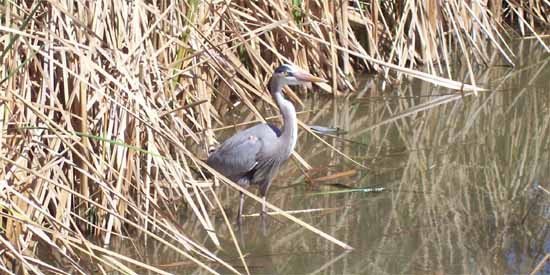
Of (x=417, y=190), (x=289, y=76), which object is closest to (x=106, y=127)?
(x=289, y=76)

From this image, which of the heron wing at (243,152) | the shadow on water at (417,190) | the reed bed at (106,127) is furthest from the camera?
the heron wing at (243,152)

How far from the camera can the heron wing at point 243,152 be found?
203 inches

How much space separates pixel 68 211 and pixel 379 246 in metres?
1.38

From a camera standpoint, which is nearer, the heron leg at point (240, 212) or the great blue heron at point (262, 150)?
the heron leg at point (240, 212)

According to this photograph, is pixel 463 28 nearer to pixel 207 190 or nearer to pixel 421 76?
pixel 421 76

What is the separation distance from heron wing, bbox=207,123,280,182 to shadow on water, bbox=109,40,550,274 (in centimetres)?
22

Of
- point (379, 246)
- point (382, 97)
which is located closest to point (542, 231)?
point (379, 246)

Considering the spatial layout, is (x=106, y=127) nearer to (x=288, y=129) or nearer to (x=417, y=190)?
(x=288, y=129)

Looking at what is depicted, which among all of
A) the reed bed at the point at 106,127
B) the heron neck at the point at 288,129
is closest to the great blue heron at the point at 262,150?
the heron neck at the point at 288,129

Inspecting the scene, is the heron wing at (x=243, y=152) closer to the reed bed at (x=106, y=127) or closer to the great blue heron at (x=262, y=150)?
the great blue heron at (x=262, y=150)

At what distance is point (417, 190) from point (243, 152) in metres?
0.93

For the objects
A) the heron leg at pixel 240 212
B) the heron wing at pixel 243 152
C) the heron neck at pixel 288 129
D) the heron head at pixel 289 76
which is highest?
the heron head at pixel 289 76

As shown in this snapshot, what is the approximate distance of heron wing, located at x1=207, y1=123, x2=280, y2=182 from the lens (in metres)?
5.16

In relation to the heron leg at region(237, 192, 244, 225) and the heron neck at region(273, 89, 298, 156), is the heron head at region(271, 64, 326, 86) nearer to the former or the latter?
the heron neck at region(273, 89, 298, 156)
